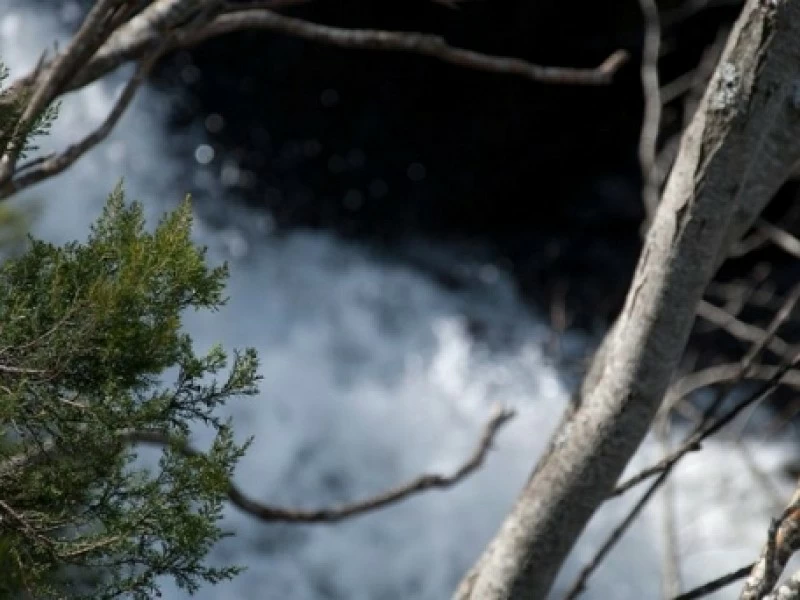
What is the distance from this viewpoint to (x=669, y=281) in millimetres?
1204

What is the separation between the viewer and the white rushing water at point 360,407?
448 centimetres

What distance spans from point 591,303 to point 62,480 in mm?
4489

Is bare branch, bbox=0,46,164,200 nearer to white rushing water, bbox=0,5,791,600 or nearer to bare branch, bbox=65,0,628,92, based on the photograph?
bare branch, bbox=65,0,628,92

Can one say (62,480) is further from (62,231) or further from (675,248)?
(62,231)

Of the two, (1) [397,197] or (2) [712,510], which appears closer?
(2) [712,510]

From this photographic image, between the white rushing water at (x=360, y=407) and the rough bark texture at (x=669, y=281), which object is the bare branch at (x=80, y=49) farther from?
the white rushing water at (x=360, y=407)

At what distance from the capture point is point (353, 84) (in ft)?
16.6

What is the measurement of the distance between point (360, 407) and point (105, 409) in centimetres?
398

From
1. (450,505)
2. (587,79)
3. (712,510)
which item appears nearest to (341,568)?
(450,505)

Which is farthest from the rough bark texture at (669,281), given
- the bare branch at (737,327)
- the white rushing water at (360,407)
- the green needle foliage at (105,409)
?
the white rushing water at (360,407)

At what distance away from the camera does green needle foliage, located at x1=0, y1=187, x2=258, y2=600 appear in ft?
2.51

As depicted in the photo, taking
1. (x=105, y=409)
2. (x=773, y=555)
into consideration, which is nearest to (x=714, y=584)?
(x=773, y=555)

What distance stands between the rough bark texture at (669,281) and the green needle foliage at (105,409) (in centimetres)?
47

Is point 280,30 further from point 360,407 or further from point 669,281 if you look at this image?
point 360,407
